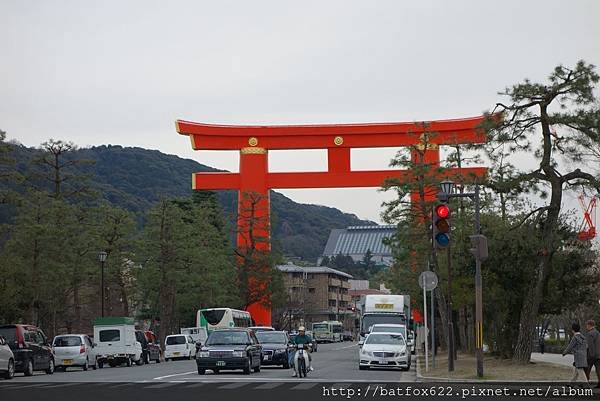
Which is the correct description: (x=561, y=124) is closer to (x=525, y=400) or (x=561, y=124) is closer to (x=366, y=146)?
(x=525, y=400)

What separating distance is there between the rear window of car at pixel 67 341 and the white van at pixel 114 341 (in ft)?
12.0

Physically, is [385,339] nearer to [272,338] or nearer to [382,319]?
[272,338]

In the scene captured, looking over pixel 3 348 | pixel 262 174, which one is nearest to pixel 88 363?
pixel 3 348

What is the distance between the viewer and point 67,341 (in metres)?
42.1

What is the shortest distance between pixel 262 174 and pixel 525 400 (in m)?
41.6

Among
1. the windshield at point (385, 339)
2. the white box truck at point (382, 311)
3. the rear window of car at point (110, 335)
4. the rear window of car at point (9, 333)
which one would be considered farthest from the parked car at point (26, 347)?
the white box truck at point (382, 311)

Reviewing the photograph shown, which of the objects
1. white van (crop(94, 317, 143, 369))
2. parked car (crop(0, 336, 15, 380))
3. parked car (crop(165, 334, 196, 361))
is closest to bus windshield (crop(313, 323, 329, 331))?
parked car (crop(165, 334, 196, 361))

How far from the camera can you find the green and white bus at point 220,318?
201ft

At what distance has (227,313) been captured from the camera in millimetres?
61250

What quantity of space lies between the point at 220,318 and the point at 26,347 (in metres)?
27.8

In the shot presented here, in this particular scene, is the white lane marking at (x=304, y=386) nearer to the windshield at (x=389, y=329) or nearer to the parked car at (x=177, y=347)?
the windshield at (x=389, y=329)

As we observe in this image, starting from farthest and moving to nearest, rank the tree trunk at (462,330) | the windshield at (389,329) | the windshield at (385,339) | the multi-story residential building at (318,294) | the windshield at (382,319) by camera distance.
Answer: the multi-story residential building at (318,294)
the tree trunk at (462,330)
the windshield at (382,319)
the windshield at (389,329)
the windshield at (385,339)

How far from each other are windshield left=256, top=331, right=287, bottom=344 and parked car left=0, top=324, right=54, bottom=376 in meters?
8.75

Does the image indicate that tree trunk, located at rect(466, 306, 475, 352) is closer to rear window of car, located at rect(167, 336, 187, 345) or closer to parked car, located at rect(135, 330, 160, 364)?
rear window of car, located at rect(167, 336, 187, 345)
